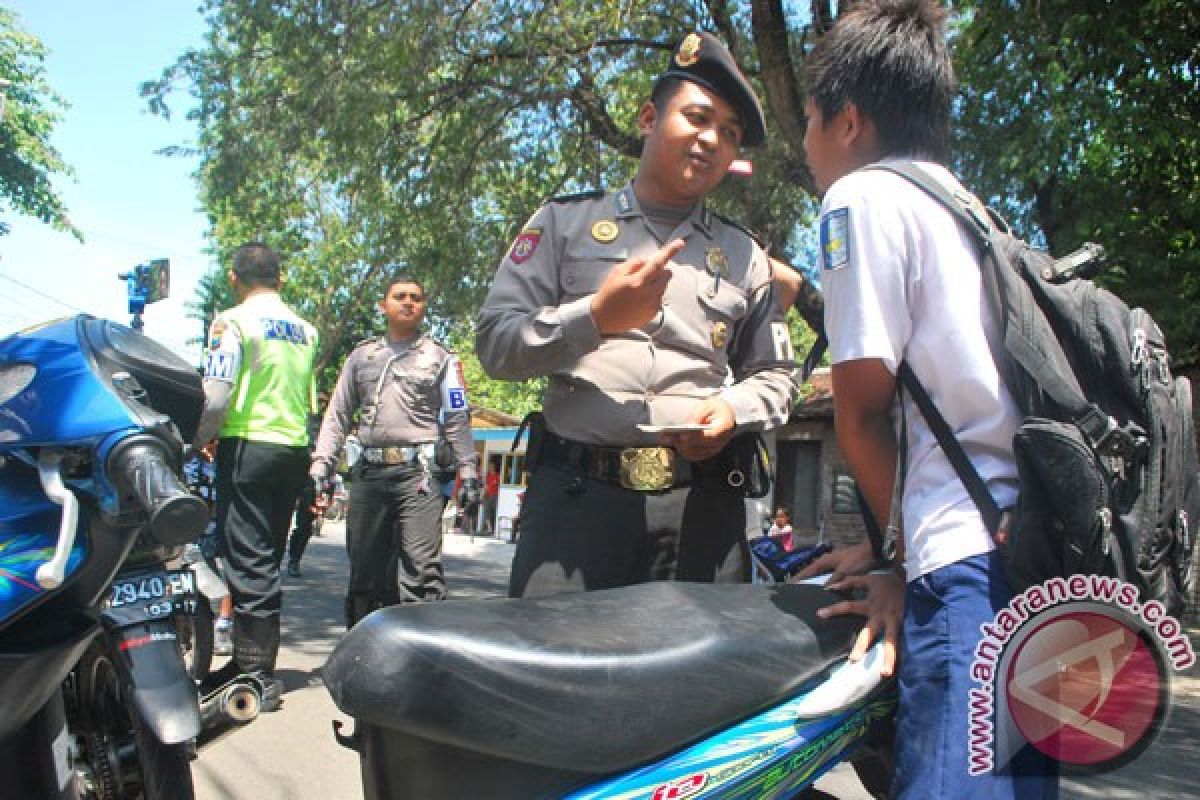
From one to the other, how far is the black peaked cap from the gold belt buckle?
33.3 inches

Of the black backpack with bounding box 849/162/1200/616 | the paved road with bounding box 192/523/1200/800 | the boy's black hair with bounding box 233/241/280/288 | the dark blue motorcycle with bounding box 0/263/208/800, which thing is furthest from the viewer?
the boy's black hair with bounding box 233/241/280/288

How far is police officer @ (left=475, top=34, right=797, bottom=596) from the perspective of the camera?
2.13m

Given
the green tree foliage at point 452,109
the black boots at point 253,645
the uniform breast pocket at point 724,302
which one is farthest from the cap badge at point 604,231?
the green tree foliage at point 452,109

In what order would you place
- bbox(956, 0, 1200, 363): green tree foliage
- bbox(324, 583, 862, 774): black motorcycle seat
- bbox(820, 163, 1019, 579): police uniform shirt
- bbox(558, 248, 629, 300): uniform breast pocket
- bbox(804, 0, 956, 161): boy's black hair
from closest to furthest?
bbox(324, 583, 862, 774): black motorcycle seat → bbox(820, 163, 1019, 579): police uniform shirt → bbox(804, 0, 956, 161): boy's black hair → bbox(558, 248, 629, 300): uniform breast pocket → bbox(956, 0, 1200, 363): green tree foliage

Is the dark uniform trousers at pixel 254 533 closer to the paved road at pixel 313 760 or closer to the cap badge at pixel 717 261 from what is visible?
the paved road at pixel 313 760

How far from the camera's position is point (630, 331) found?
222 centimetres

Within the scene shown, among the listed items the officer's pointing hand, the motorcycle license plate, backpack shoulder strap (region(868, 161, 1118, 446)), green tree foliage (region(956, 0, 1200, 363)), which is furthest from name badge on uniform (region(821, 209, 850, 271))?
green tree foliage (region(956, 0, 1200, 363))

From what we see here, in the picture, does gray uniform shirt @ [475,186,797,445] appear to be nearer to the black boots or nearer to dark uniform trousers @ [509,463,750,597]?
dark uniform trousers @ [509,463,750,597]

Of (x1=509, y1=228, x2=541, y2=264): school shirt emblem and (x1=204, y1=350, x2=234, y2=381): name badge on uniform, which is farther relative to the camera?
(x1=204, y1=350, x2=234, y2=381): name badge on uniform

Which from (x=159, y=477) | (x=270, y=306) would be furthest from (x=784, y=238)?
(x=159, y=477)

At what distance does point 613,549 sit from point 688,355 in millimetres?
489

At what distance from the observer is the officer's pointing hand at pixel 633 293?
1.91 metres

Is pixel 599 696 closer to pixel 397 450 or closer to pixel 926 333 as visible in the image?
pixel 926 333

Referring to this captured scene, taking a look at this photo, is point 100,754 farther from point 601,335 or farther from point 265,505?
point 265,505
